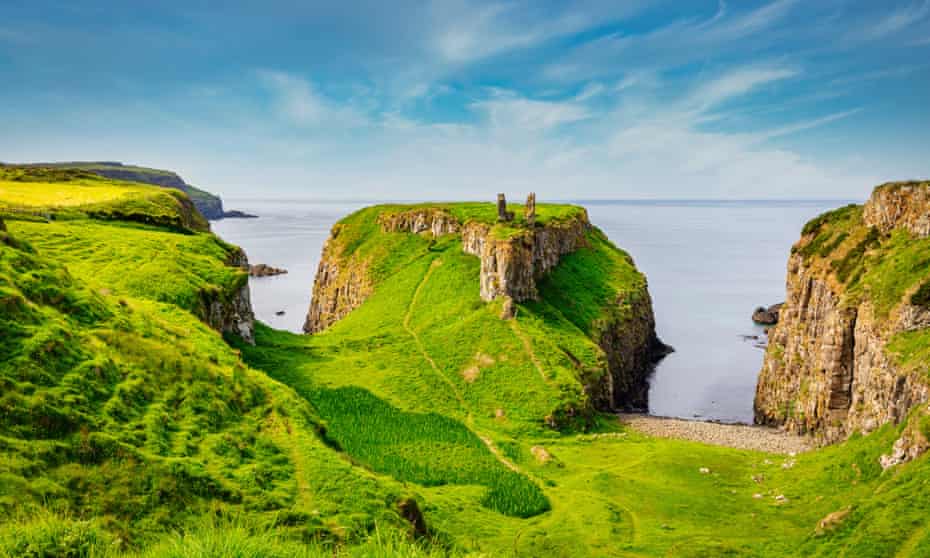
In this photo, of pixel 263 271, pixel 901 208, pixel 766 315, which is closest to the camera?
pixel 901 208

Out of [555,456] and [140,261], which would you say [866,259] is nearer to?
[555,456]

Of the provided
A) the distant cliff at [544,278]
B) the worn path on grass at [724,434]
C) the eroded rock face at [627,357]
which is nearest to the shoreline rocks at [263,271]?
the distant cliff at [544,278]

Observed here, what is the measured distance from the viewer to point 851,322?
2108 inches

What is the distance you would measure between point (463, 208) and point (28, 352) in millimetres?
91375

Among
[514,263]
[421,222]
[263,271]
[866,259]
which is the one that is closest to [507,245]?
[514,263]

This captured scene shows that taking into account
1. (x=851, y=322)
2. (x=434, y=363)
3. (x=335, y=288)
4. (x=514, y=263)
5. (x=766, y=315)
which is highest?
(x=514, y=263)

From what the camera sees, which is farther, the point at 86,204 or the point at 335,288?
the point at 335,288

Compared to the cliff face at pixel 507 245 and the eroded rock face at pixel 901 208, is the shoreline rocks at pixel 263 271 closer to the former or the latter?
the cliff face at pixel 507 245

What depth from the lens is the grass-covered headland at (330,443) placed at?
16141 mm

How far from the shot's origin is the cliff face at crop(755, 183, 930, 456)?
4434 cm

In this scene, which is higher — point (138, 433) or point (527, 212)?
point (527, 212)

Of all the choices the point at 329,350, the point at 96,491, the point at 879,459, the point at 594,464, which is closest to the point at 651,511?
the point at 594,464

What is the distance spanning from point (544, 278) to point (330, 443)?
202 feet

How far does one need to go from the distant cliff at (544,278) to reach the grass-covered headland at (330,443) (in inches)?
136
